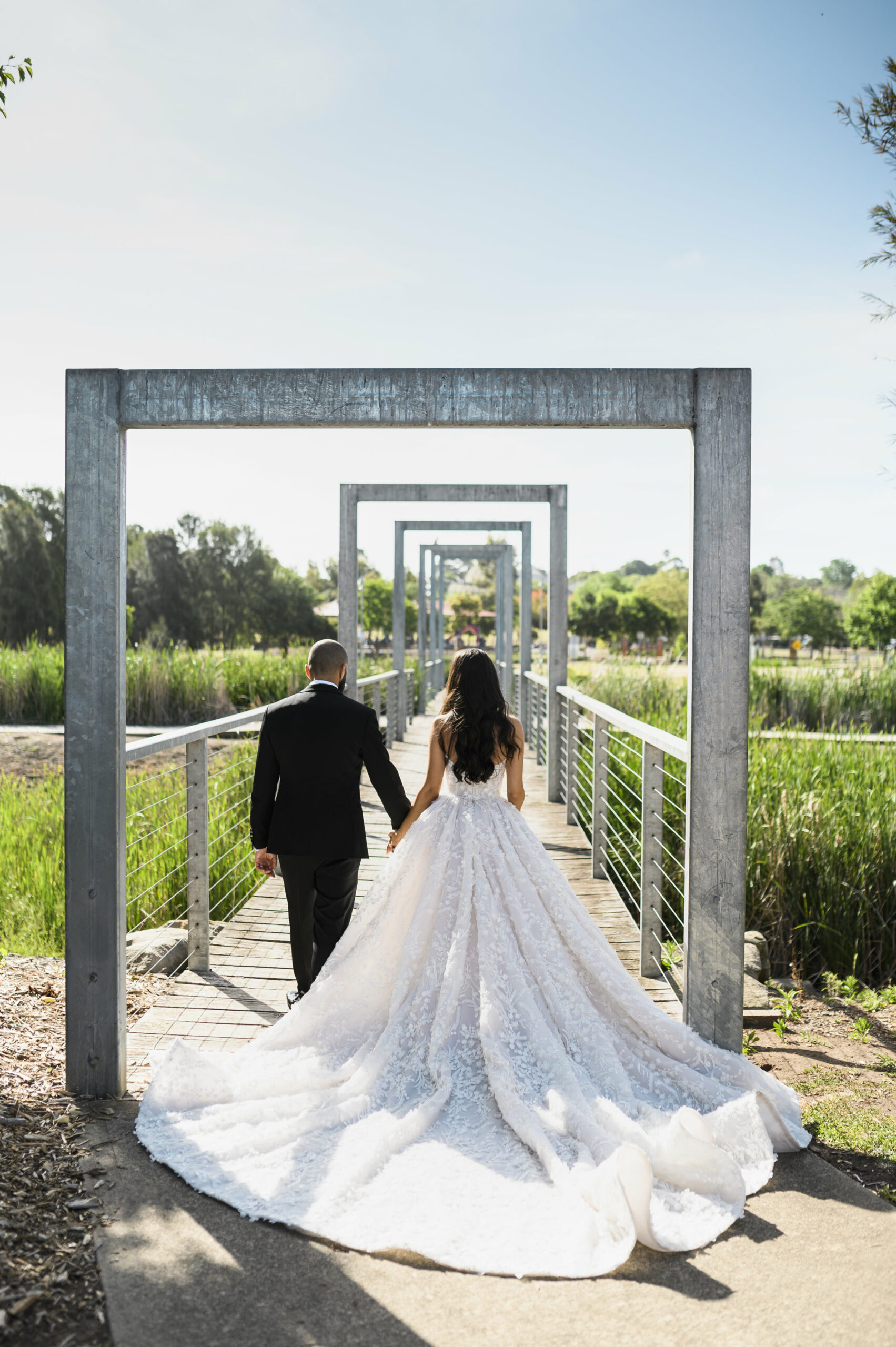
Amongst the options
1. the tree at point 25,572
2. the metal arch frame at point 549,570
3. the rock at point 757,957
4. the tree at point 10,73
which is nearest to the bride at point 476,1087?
the rock at point 757,957

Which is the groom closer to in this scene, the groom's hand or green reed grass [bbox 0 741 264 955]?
the groom's hand

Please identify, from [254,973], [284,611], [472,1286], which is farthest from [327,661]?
[284,611]

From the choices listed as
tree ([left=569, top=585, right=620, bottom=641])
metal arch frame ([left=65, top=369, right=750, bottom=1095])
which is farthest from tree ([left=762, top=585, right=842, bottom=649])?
metal arch frame ([left=65, top=369, right=750, bottom=1095])

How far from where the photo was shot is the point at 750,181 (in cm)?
1080

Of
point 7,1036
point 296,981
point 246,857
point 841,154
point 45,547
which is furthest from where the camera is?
point 45,547

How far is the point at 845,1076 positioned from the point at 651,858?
43.3 inches

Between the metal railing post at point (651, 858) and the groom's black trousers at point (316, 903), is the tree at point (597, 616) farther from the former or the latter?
the groom's black trousers at point (316, 903)

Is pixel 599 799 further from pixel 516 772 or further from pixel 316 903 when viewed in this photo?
pixel 316 903

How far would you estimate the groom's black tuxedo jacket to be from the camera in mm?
3467

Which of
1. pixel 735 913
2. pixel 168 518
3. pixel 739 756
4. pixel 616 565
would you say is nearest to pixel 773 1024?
pixel 735 913

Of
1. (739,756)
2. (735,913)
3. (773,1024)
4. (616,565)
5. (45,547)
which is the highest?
(616,565)

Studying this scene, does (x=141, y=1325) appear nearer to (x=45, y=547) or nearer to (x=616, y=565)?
(x=45, y=547)

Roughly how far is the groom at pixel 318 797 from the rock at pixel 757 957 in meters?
1.96

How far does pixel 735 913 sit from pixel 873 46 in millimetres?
7433
